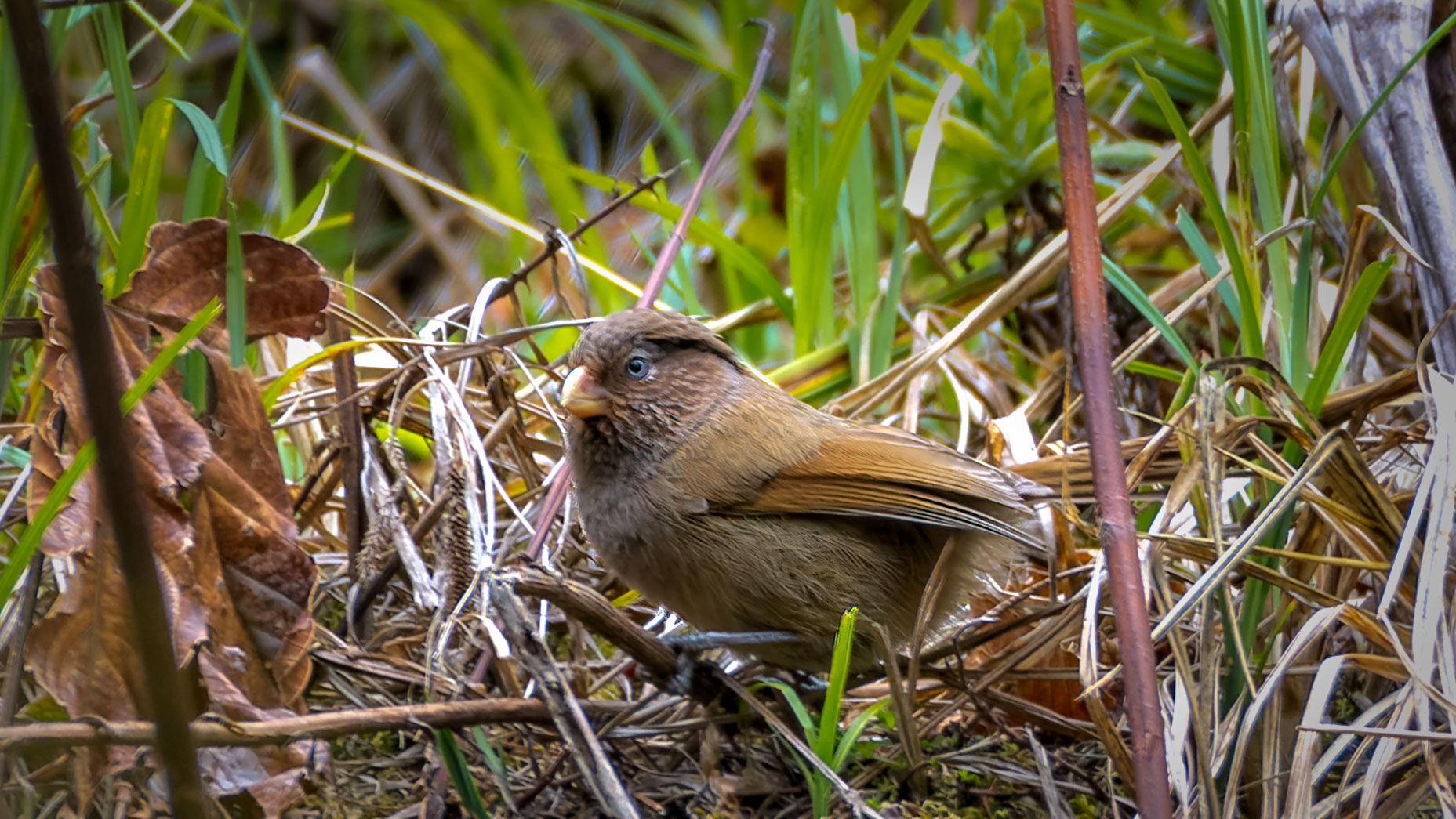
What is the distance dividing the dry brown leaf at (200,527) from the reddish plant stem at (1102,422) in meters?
1.30

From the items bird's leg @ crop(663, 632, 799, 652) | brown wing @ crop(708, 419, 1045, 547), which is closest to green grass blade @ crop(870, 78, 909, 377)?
brown wing @ crop(708, 419, 1045, 547)

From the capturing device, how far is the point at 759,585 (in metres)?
2.29

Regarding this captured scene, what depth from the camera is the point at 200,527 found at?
201 centimetres

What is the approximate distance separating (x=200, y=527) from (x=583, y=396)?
2.65ft

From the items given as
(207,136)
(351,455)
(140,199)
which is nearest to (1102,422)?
(351,455)

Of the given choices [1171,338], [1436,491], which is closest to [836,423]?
[1171,338]

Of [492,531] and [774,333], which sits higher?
[774,333]

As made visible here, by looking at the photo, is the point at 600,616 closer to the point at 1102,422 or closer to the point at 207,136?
the point at 1102,422

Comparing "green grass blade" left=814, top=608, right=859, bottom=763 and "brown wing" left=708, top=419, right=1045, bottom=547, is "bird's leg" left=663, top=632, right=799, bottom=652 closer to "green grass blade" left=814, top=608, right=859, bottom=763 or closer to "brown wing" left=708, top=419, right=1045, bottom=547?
"brown wing" left=708, top=419, right=1045, bottom=547

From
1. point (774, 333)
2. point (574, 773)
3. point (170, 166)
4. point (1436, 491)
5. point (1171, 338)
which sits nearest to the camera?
point (1436, 491)

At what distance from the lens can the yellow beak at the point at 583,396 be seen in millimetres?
2477

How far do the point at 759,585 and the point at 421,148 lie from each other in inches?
179

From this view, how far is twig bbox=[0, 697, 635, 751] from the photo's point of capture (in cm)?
152

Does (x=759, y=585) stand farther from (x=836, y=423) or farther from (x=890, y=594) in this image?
(x=836, y=423)
